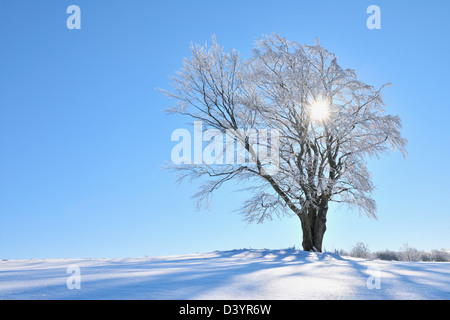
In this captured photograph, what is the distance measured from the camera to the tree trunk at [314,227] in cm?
1121

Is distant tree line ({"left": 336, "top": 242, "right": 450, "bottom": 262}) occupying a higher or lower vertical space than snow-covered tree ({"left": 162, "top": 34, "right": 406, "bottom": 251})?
lower

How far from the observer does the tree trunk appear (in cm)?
1121

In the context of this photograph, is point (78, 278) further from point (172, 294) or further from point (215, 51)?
point (215, 51)

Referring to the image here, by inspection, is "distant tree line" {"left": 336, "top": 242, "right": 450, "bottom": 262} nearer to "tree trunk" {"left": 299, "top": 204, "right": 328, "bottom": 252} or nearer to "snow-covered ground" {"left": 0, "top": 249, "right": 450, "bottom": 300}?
"tree trunk" {"left": 299, "top": 204, "right": 328, "bottom": 252}

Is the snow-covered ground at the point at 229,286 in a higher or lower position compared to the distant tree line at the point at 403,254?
higher

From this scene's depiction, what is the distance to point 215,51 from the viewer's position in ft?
41.6

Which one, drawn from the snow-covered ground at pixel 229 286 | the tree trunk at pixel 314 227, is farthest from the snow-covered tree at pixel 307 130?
the snow-covered ground at pixel 229 286

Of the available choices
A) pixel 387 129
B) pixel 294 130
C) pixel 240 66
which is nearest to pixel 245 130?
pixel 294 130

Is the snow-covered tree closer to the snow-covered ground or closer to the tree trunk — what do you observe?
the tree trunk

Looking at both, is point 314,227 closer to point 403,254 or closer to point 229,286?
point 403,254

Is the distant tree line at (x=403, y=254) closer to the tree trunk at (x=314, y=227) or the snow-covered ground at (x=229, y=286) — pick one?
the tree trunk at (x=314, y=227)

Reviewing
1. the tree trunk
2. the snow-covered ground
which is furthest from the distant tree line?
the snow-covered ground

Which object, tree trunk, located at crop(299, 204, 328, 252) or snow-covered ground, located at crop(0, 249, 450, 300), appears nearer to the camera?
snow-covered ground, located at crop(0, 249, 450, 300)

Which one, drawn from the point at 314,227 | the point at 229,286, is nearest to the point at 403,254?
the point at 314,227
